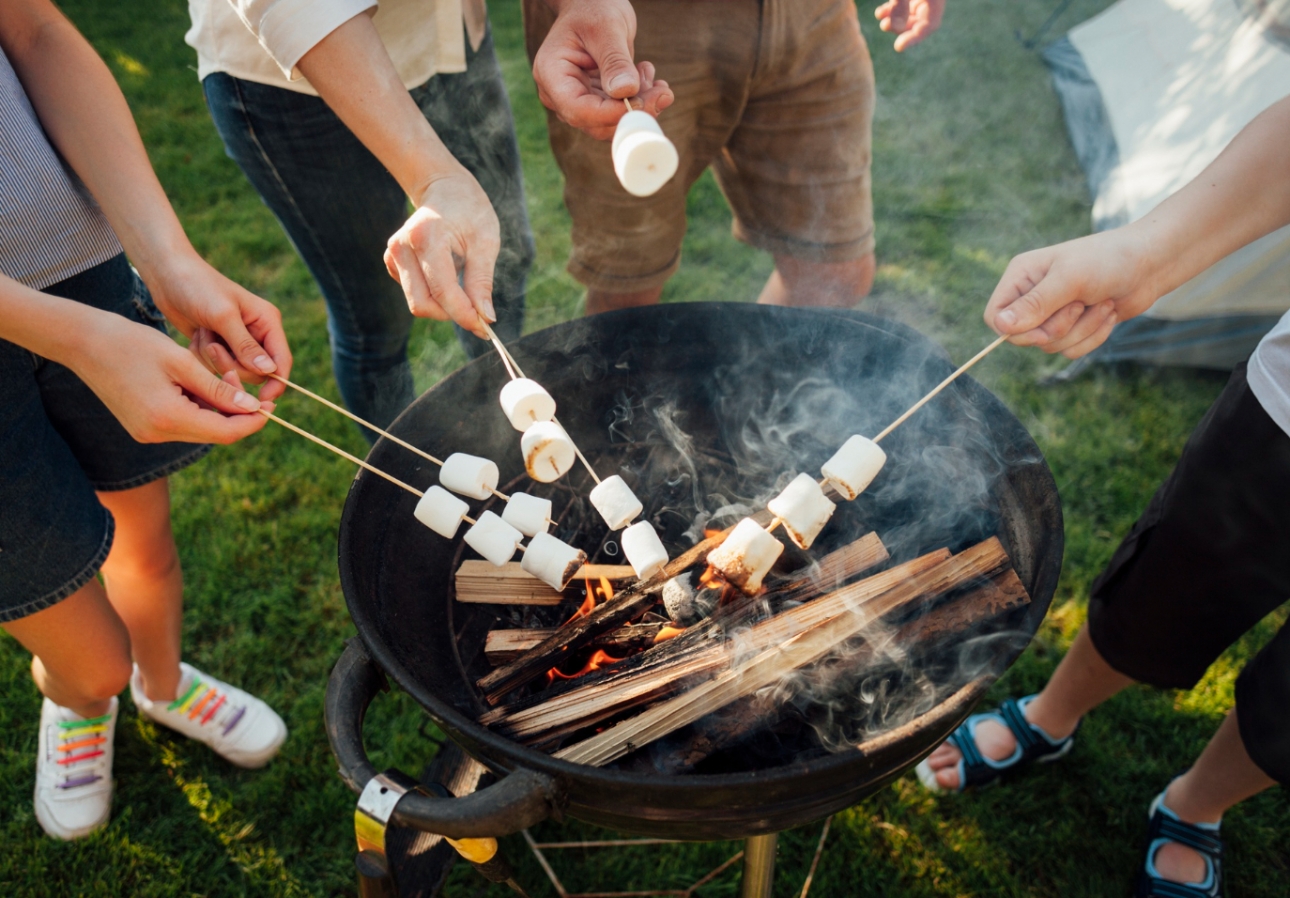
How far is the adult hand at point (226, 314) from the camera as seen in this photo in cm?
169

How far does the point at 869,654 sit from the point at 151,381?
1.42 meters

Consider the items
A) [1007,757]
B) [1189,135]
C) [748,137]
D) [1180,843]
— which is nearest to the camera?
[1180,843]

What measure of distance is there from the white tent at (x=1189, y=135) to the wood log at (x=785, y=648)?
2.68m

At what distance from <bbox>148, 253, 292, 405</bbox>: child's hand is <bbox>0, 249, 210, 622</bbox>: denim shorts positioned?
8.5 inches

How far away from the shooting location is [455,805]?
3.89 feet

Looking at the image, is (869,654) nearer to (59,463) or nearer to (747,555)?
(747,555)

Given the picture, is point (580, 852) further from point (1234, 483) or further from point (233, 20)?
point (233, 20)

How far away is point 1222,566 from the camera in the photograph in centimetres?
174

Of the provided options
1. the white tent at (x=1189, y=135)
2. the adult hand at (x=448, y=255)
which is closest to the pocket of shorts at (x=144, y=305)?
the adult hand at (x=448, y=255)

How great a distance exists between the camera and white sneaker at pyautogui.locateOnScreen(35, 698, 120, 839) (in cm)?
228

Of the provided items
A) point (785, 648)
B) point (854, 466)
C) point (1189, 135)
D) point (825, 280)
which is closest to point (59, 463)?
point (785, 648)

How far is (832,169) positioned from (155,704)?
271cm

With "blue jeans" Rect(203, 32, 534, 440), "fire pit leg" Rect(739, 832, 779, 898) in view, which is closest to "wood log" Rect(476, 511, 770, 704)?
"fire pit leg" Rect(739, 832, 779, 898)

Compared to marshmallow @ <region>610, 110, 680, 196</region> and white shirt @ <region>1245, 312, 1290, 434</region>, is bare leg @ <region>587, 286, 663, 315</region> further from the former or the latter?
white shirt @ <region>1245, 312, 1290, 434</region>
